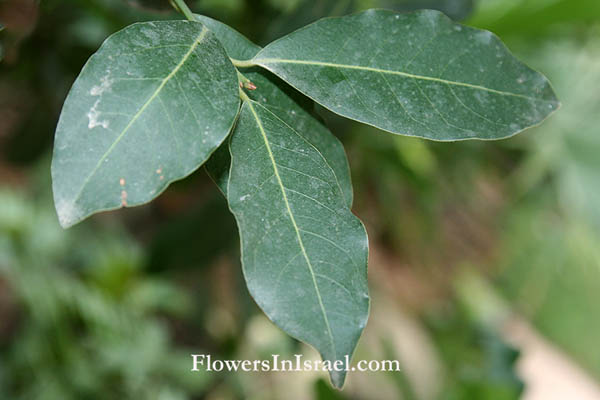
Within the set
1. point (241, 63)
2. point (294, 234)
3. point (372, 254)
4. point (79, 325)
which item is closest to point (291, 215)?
A: point (294, 234)

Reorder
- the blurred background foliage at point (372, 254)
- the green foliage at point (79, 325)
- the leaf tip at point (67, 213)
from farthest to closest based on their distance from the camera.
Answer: the green foliage at point (79, 325) < the blurred background foliage at point (372, 254) < the leaf tip at point (67, 213)

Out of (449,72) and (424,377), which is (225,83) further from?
(424,377)

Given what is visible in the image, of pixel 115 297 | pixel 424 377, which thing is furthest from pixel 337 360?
pixel 424 377

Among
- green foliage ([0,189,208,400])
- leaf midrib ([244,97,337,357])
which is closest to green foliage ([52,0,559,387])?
leaf midrib ([244,97,337,357])

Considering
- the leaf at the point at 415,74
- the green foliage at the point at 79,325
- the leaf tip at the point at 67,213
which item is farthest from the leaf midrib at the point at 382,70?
the green foliage at the point at 79,325

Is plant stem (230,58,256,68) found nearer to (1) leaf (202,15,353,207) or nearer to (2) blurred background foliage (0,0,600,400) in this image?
(1) leaf (202,15,353,207)

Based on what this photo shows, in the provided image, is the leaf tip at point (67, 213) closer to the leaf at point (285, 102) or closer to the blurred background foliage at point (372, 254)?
the leaf at point (285, 102)

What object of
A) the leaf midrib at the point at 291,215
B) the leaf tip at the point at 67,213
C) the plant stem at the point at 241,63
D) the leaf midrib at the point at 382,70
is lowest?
the leaf tip at the point at 67,213
